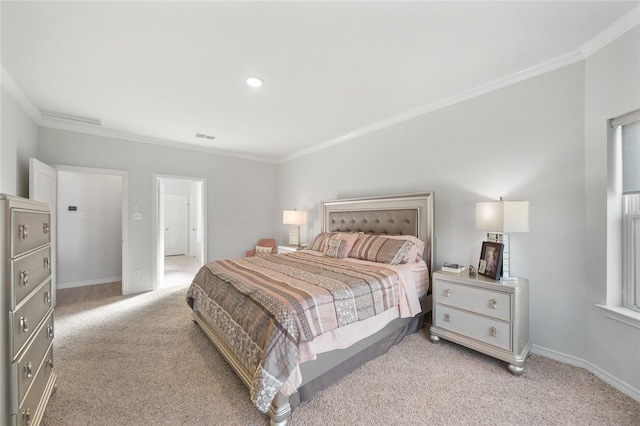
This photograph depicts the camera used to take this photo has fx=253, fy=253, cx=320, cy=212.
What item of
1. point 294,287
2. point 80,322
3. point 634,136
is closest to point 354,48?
point 294,287

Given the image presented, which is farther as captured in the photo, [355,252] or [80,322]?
[355,252]

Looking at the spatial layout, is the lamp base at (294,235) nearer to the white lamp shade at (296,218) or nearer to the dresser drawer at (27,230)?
the white lamp shade at (296,218)

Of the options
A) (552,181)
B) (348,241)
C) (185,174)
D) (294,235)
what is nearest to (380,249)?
(348,241)

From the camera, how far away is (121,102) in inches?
113

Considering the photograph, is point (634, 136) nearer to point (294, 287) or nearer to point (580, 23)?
point (580, 23)

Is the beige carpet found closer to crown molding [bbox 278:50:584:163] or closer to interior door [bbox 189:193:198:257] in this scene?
crown molding [bbox 278:50:584:163]

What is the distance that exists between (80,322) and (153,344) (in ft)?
4.14

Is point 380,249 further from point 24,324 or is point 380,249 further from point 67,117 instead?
point 67,117

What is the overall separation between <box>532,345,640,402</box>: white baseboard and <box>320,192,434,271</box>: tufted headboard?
1.14 meters

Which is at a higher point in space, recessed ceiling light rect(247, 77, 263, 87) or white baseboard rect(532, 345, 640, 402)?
recessed ceiling light rect(247, 77, 263, 87)

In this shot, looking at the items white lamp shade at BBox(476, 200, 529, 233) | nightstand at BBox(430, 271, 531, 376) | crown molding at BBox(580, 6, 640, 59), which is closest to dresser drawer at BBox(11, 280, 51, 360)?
nightstand at BBox(430, 271, 531, 376)

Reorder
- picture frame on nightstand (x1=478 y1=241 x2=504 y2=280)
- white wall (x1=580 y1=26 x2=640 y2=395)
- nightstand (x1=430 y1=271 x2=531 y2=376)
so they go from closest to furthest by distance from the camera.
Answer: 1. white wall (x1=580 y1=26 x2=640 y2=395)
2. nightstand (x1=430 y1=271 x2=531 y2=376)
3. picture frame on nightstand (x1=478 y1=241 x2=504 y2=280)

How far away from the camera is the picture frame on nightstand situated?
224 cm

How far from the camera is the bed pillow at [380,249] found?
9.05 ft
